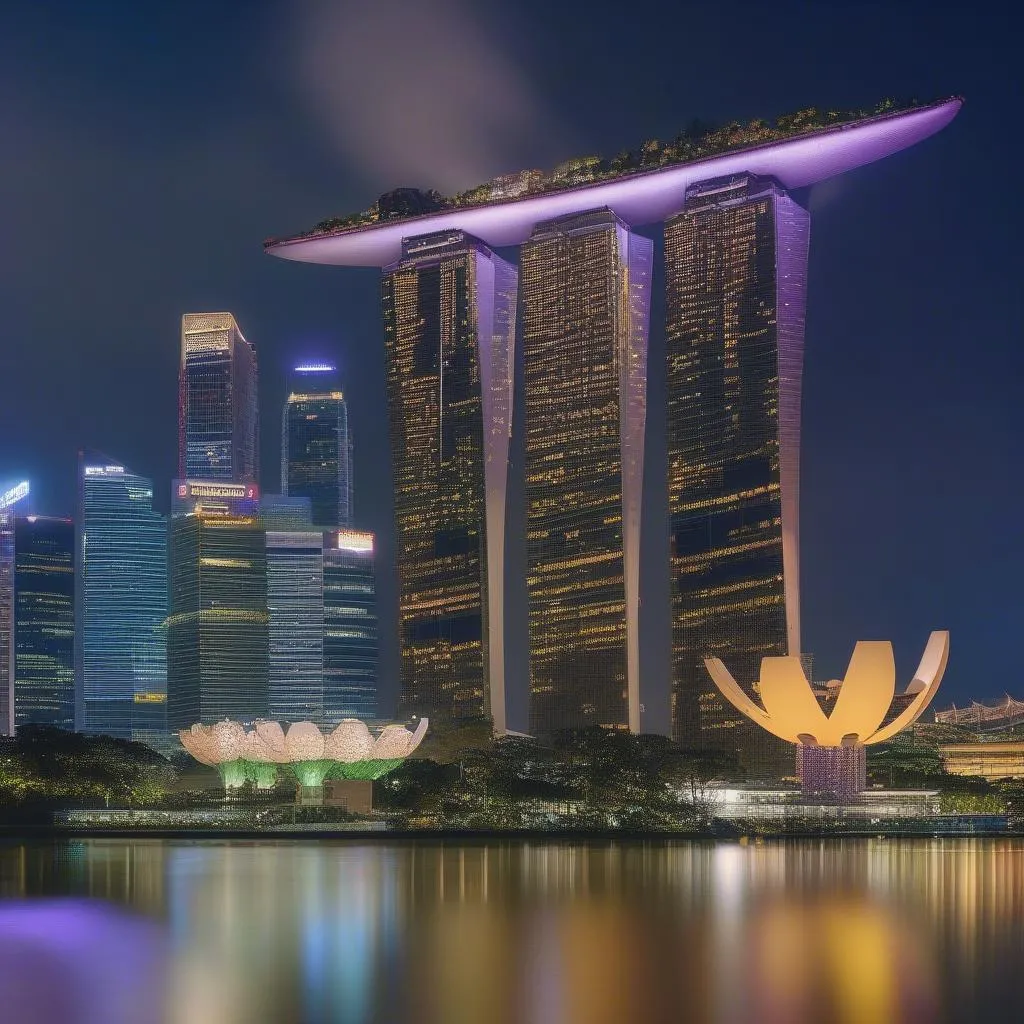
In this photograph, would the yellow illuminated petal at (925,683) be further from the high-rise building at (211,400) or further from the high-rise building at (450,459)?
the high-rise building at (211,400)

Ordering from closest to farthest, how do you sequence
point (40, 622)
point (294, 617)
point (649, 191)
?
1. point (649, 191)
2. point (294, 617)
3. point (40, 622)

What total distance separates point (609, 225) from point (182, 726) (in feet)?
172

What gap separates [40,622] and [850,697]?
92696 mm

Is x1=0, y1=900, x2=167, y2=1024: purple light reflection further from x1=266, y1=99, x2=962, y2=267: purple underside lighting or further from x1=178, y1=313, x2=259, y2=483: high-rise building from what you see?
x1=178, y1=313, x2=259, y2=483: high-rise building

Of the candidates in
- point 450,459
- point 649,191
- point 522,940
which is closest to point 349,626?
point 450,459

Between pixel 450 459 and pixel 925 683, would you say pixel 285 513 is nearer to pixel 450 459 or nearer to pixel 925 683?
pixel 450 459

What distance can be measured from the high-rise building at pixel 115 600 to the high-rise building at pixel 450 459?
158ft

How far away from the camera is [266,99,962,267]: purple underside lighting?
6656 cm

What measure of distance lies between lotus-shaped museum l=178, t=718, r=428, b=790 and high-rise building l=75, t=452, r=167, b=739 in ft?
231

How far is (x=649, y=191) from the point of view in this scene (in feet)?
245

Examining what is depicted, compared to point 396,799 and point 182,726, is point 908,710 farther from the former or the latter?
point 182,726

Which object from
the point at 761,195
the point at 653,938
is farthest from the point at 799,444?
the point at 653,938

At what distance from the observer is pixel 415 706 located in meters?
83.3

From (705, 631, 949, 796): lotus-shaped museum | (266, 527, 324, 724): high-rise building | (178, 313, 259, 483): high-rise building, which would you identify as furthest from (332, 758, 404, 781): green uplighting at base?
(178, 313, 259, 483): high-rise building
